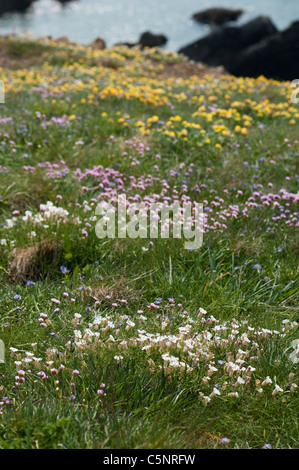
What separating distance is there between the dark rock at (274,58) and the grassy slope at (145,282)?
50.8 feet

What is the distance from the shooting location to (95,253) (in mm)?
4699

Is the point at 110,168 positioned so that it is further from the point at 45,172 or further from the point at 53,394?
the point at 53,394

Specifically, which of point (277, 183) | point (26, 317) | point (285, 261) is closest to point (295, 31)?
point (277, 183)

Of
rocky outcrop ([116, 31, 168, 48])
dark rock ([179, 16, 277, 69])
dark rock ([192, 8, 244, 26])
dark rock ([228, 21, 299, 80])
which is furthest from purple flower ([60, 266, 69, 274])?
dark rock ([192, 8, 244, 26])

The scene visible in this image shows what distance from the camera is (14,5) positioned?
33.1m

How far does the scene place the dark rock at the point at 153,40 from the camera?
26.2 m

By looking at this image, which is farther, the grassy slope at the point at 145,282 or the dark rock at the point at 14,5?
the dark rock at the point at 14,5
